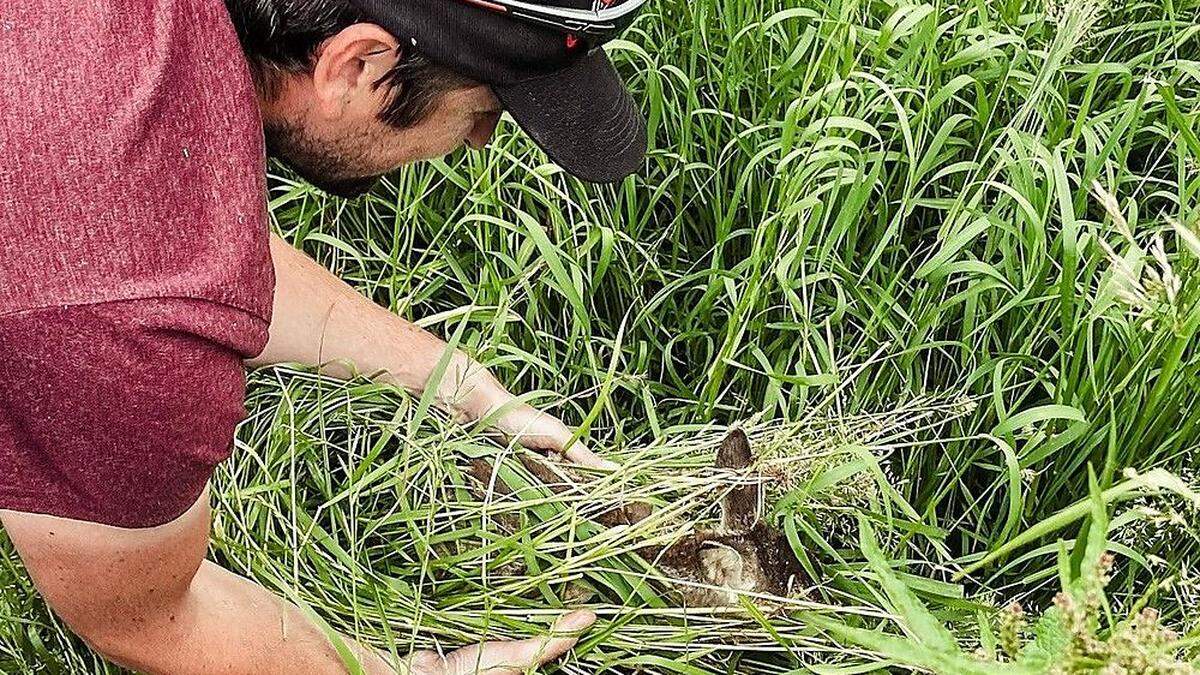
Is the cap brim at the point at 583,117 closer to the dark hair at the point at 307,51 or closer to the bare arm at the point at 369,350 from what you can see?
the dark hair at the point at 307,51

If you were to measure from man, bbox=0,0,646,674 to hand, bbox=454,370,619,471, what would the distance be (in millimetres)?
417

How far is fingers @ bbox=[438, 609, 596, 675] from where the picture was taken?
1.70 metres

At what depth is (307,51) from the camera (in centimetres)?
137

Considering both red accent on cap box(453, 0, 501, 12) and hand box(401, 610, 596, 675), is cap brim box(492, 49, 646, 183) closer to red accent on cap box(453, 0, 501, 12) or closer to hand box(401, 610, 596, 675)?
red accent on cap box(453, 0, 501, 12)

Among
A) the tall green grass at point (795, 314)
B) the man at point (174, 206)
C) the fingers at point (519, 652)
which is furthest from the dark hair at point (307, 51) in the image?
the fingers at point (519, 652)

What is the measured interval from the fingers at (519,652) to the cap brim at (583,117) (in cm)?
57

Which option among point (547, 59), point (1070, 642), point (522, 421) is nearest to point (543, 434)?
point (522, 421)

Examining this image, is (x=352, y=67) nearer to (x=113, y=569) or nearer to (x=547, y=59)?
(x=547, y=59)

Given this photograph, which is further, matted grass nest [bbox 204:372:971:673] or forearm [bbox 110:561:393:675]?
matted grass nest [bbox 204:372:971:673]

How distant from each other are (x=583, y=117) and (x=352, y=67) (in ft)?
0.95

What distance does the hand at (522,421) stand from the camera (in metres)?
1.88

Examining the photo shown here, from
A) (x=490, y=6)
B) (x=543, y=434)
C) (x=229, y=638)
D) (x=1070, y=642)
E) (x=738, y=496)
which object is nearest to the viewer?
(x=1070, y=642)

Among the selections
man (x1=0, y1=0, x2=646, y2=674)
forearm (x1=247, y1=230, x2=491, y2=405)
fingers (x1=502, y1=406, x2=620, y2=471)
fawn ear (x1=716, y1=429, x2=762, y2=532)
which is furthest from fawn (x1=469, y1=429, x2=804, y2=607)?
man (x1=0, y1=0, x2=646, y2=674)

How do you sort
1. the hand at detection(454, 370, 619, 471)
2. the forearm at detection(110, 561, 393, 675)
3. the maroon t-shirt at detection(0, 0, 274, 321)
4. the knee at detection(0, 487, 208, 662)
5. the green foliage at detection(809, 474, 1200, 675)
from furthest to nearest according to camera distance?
the hand at detection(454, 370, 619, 471)
the forearm at detection(110, 561, 393, 675)
the knee at detection(0, 487, 208, 662)
the maroon t-shirt at detection(0, 0, 274, 321)
the green foliage at detection(809, 474, 1200, 675)
